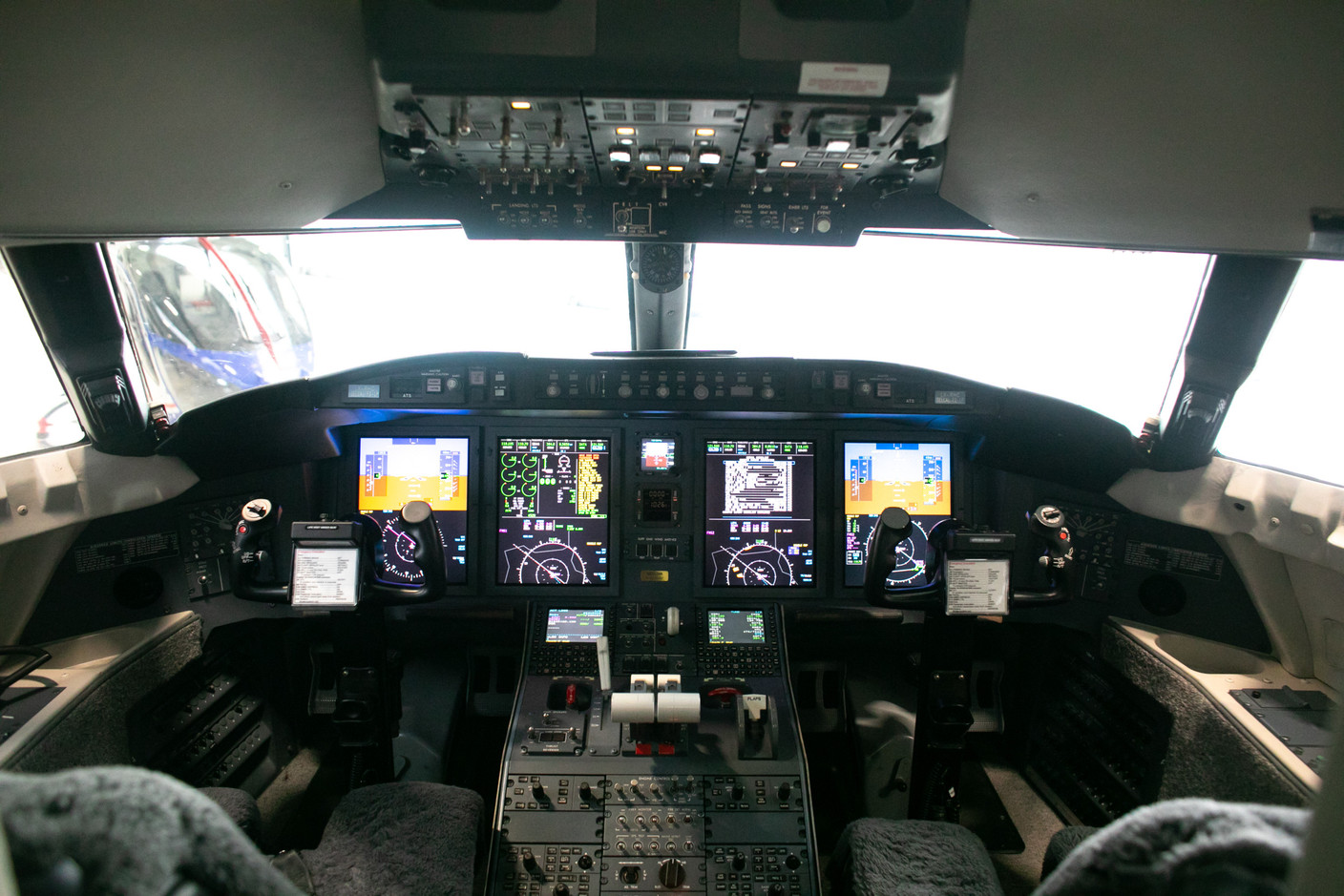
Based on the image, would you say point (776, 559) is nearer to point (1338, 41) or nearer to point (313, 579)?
point (313, 579)

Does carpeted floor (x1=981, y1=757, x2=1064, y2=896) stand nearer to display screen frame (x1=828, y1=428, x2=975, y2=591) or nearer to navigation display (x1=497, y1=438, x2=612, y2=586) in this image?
display screen frame (x1=828, y1=428, x2=975, y2=591)

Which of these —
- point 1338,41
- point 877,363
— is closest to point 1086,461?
point 877,363

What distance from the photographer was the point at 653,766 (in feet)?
7.44

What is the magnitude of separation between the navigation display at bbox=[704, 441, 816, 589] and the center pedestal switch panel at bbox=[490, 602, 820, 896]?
0.69 feet

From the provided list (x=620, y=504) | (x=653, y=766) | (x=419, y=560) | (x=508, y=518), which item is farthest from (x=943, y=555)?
(x=508, y=518)

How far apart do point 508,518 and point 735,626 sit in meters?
1.01

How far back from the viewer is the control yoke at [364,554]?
2068 millimetres

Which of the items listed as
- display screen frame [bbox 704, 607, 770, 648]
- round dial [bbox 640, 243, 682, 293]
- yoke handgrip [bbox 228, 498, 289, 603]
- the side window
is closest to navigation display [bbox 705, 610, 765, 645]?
display screen frame [bbox 704, 607, 770, 648]

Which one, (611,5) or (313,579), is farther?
(313,579)

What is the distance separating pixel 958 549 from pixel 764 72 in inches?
56.1

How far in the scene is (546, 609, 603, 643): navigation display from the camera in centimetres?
272

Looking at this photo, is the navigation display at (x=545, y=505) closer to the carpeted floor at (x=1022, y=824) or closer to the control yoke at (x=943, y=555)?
the control yoke at (x=943, y=555)

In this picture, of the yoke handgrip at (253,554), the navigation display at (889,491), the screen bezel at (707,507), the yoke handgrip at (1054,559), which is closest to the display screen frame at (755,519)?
the screen bezel at (707,507)

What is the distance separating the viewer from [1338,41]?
954 mm
